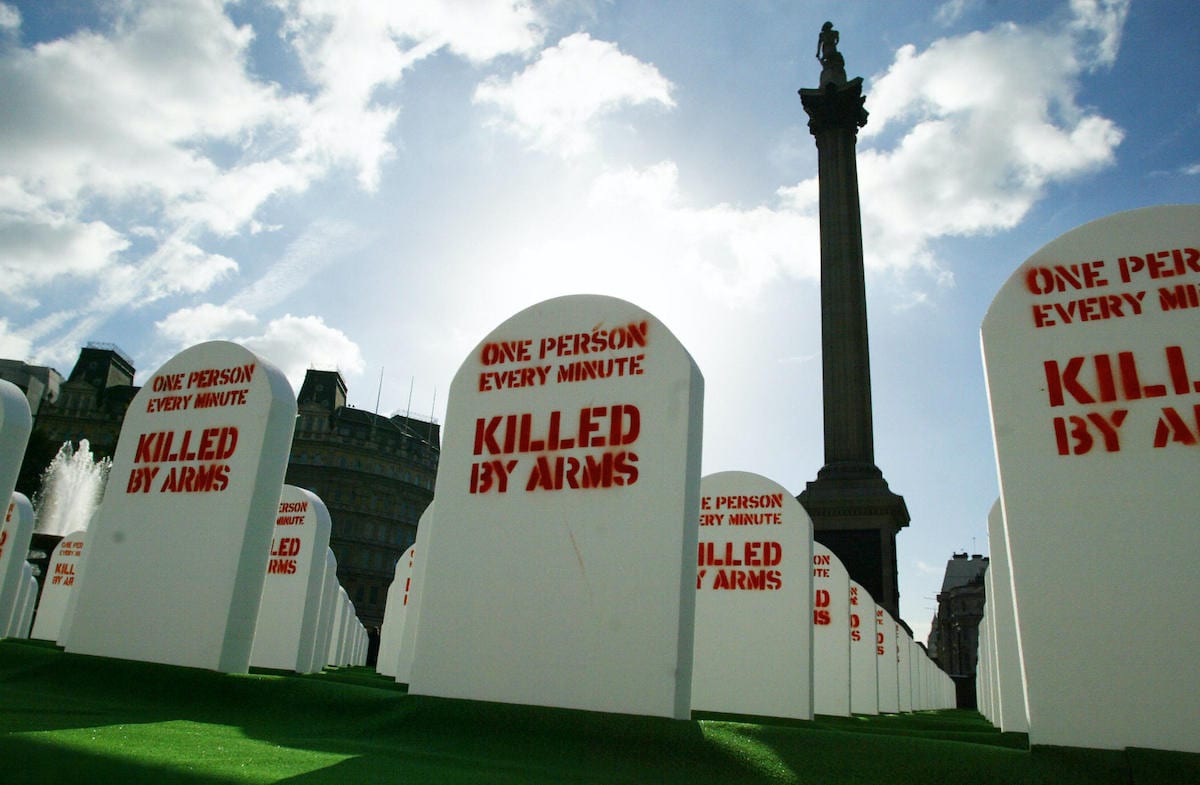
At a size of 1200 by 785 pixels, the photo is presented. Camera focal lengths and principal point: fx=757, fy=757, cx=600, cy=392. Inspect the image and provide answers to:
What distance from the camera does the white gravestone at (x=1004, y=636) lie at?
830 centimetres

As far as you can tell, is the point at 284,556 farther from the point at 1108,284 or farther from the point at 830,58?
the point at 830,58

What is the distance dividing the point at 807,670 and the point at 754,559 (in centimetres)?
140

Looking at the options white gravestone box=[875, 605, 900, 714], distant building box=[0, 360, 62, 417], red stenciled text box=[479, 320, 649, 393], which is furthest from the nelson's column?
distant building box=[0, 360, 62, 417]

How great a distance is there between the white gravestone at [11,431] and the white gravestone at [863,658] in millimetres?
12665

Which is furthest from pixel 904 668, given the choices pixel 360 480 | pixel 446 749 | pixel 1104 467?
pixel 360 480

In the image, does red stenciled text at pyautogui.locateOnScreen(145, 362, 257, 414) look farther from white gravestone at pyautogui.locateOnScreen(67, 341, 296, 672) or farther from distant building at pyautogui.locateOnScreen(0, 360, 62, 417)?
distant building at pyautogui.locateOnScreen(0, 360, 62, 417)

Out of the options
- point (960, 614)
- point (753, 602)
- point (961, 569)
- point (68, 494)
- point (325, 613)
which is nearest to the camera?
point (753, 602)

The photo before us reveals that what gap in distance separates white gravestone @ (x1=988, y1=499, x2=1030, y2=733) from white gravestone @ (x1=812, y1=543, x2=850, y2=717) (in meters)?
2.13

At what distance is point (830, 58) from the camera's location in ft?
Answer: 119

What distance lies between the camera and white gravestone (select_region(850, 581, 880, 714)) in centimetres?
1382

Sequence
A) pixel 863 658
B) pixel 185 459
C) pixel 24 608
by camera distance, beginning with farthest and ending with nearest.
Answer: pixel 24 608
pixel 863 658
pixel 185 459

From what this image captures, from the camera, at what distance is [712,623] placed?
30.8ft

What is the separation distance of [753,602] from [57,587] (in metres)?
15.1

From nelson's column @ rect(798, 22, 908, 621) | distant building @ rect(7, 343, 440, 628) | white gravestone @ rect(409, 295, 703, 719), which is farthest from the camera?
distant building @ rect(7, 343, 440, 628)
